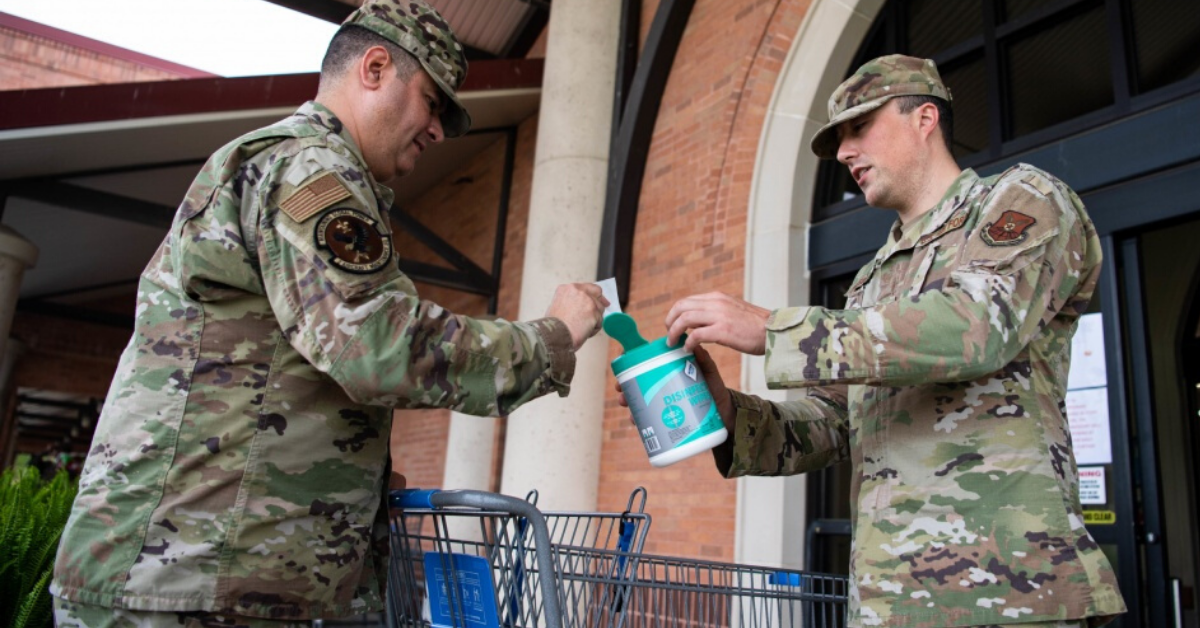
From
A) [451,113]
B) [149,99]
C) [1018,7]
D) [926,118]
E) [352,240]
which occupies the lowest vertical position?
[352,240]

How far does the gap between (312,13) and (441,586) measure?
331 inches

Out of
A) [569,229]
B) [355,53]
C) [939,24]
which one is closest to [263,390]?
[355,53]

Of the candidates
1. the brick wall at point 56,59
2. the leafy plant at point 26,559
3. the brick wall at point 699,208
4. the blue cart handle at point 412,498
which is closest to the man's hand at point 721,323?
the blue cart handle at point 412,498

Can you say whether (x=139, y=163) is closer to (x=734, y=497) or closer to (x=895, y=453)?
(x=734, y=497)

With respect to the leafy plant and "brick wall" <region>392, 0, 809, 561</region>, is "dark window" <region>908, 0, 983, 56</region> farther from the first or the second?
the leafy plant

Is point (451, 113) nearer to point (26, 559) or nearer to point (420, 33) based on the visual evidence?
point (420, 33)

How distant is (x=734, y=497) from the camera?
4.82 m

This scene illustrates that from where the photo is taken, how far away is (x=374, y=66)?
1.75 metres

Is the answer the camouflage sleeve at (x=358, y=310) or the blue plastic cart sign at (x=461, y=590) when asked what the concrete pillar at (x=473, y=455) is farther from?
the camouflage sleeve at (x=358, y=310)

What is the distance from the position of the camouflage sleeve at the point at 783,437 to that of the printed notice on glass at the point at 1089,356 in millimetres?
1874

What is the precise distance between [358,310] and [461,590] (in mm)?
641

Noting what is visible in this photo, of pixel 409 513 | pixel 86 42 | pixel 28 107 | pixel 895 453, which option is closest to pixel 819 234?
pixel 895 453

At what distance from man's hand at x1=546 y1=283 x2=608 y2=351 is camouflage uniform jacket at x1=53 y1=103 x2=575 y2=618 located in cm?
18

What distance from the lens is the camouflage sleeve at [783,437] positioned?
2.02 meters
